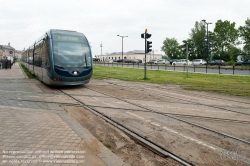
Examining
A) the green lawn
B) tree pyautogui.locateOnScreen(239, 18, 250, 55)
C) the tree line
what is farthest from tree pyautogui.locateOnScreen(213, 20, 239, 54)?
the green lawn

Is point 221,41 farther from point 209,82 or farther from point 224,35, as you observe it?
point 209,82

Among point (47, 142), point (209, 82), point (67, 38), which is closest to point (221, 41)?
point (209, 82)

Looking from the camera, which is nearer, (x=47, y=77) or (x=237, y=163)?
(x=237, y=163)

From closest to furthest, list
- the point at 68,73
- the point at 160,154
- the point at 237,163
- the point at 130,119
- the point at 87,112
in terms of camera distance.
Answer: the point at 237,163 < the point at 160,154 < the point at 130,119 < the point at 87,112 < the point at 68,73

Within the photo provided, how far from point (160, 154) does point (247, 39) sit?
56.4m

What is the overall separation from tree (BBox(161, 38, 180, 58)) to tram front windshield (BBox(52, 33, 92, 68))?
83.9 m

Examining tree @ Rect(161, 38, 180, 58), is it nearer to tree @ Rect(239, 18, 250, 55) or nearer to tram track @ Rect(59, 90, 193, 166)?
tree @ Rect(239, 18, 250, 55)

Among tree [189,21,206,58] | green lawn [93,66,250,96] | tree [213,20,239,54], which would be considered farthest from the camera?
tree [189,21,206,58]

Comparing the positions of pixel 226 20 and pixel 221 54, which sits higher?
pixel 226 20

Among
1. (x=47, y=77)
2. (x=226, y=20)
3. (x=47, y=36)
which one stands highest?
(x=226, y=20)

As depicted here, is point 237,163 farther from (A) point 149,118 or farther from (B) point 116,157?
(A) point 149,118

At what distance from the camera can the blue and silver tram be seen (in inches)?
455

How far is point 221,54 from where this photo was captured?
2549 inches

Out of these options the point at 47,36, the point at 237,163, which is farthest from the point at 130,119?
the point at 47,36
